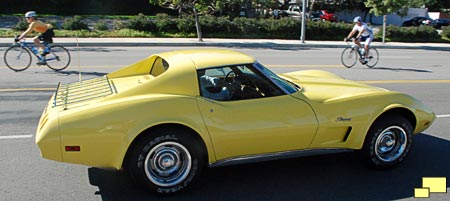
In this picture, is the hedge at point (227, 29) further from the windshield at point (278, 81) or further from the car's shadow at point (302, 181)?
the windshield at point (278, 81)

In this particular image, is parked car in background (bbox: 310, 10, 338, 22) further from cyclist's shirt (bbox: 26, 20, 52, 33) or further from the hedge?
cyclist's shirt (bbox: 26, 20, 52, 33)

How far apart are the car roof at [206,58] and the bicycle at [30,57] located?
7.61 meters

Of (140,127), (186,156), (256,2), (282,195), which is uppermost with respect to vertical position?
(256,2)

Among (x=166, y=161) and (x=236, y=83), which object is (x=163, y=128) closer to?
(x=166, y=161)

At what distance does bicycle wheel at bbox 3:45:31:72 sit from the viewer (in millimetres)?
10938

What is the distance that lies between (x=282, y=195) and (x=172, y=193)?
3.53 ft

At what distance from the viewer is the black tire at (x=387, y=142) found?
14.5 feet

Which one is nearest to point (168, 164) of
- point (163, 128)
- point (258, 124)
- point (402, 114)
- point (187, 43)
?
point (163, 128)

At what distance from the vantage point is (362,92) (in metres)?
4.54

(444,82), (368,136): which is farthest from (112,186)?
(444,82)

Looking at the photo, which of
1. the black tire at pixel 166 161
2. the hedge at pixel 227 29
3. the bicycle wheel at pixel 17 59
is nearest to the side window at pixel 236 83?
the black tire at pixel 166 161

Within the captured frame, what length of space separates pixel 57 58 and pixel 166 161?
8.46 m

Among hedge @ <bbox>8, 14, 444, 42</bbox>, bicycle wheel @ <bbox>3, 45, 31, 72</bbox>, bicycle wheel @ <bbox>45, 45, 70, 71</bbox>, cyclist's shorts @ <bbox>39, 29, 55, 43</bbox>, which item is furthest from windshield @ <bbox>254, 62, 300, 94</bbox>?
hedge @ <bbox>8, 14, 444, 42</bbox>

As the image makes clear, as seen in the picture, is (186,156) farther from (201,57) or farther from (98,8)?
(98,8)
